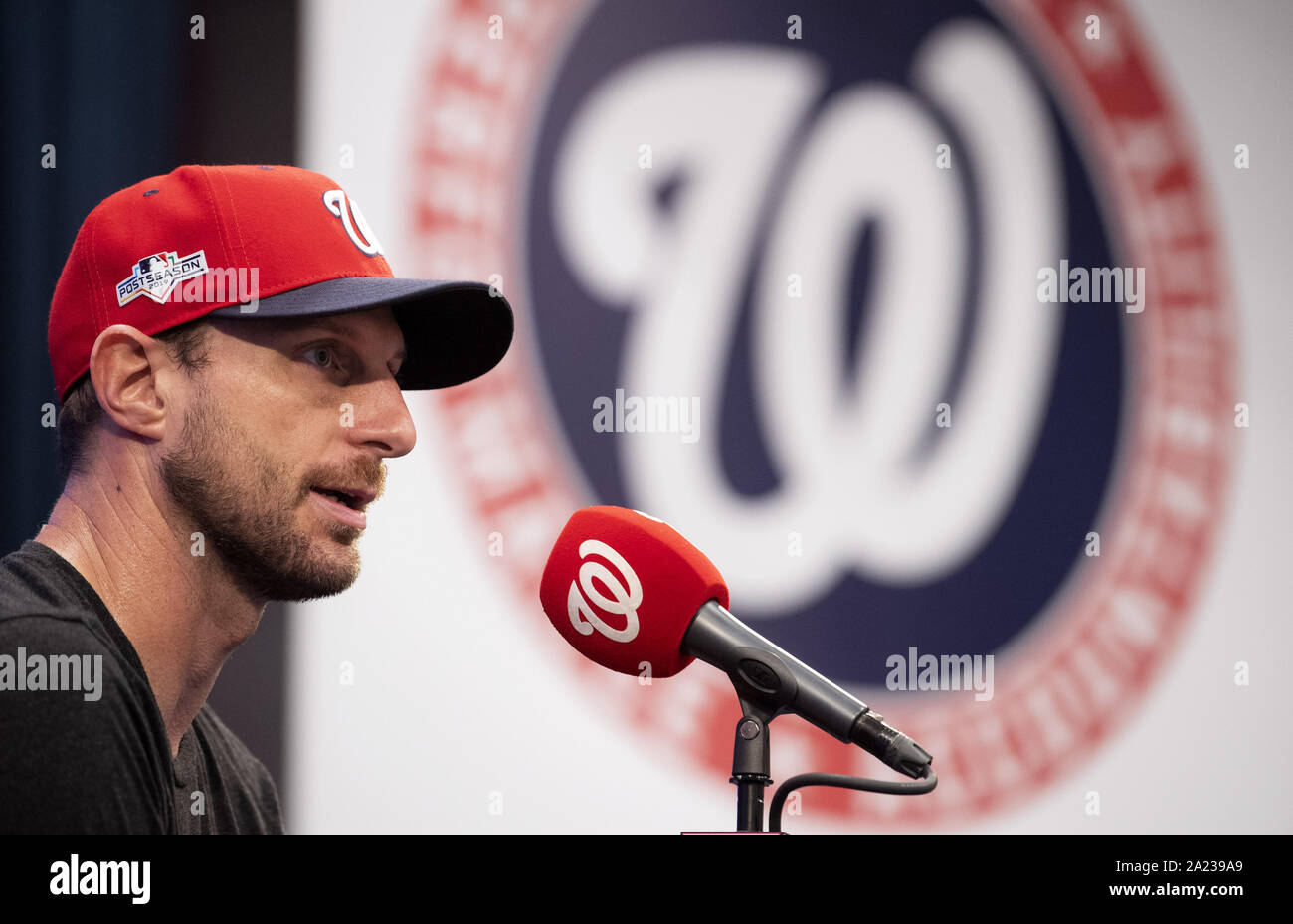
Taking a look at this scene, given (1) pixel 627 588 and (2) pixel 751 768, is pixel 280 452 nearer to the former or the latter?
(1) pixel 627 588

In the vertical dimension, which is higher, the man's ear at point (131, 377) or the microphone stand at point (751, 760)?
the man's ear at point (131, 377)

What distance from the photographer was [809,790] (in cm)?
212

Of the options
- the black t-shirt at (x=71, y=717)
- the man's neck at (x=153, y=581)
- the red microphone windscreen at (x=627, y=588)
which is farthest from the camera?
the man's neck at (x=153, y=581)

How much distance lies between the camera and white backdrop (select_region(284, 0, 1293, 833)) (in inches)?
80.6

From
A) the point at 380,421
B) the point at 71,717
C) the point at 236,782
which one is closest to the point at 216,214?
the point at 380,421

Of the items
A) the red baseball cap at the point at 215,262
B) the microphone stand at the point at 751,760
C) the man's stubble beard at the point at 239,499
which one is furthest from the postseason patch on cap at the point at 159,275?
the microphone stand at the point at 751,760

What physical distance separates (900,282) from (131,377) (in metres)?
1.50

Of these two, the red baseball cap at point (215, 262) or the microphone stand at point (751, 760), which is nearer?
the microphone stand at point (751, 760)

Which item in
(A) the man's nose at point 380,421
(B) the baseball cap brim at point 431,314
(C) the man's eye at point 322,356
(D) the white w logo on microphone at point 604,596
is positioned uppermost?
(B) the baseball cap brim at point 431,314

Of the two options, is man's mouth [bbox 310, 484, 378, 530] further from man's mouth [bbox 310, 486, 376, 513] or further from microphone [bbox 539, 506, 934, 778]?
microphone [bbox 539, 506, 934, 778]

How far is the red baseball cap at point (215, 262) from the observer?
113 cm

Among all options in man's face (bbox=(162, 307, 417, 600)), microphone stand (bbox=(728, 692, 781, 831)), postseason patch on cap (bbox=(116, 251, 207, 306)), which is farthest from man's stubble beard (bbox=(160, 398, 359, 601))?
microphone stand (bbox=(728, 692, 781, 831))

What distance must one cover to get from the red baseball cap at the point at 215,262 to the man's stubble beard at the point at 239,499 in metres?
0.11

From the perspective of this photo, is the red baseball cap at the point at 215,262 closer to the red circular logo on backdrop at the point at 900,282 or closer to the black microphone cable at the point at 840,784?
the black microphone cable at the point at 840,784
